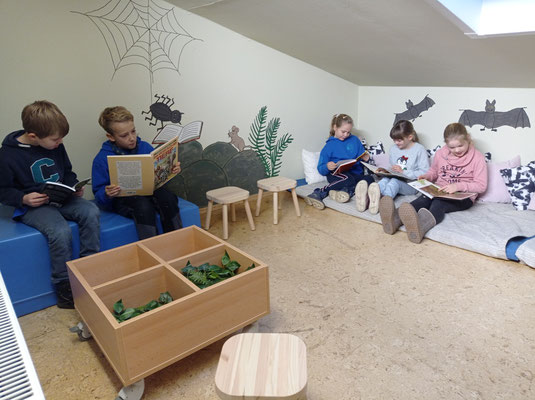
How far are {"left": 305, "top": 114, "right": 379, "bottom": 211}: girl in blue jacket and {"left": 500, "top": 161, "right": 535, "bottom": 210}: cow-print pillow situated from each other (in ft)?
3.28

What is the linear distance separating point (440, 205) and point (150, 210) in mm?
1916

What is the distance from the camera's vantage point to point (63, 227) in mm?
1895

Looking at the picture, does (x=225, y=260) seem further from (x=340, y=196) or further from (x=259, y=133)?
(x=259, y=133)

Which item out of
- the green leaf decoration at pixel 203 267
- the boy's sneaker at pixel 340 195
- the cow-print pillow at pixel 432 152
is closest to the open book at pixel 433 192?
the boy's sneaker at pixel 340 195

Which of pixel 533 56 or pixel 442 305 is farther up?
pixel 533 56

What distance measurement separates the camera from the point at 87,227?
6.51 feet

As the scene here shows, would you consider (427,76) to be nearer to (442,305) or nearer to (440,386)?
(442,305)

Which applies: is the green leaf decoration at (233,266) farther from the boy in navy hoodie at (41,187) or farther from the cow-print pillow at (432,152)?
the cow-print pillow at (432,152)

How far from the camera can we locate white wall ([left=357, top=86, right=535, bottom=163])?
2.88 m

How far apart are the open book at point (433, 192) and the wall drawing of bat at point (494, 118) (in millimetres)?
730

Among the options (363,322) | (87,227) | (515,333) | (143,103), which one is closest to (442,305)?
(515,333)

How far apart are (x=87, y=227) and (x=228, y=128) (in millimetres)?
1485

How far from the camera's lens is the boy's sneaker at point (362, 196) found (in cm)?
290

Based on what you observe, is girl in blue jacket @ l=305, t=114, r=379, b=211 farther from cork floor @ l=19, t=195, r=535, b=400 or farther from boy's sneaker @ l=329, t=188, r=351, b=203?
cork floor @ l=19, t=195, r=535, b=400
